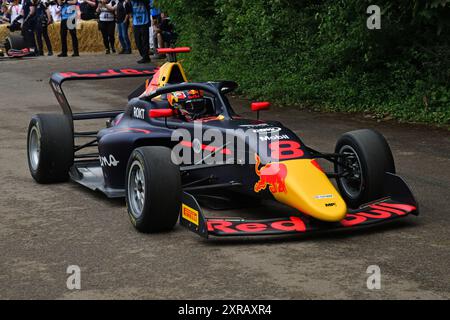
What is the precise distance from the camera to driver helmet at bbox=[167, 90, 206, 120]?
862 centimetres

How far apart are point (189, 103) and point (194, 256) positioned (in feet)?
7.72

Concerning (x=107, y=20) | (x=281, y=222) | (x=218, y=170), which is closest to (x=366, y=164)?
(x=281, y=222)

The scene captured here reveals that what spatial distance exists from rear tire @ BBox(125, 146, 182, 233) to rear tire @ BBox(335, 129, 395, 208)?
1.56 meters

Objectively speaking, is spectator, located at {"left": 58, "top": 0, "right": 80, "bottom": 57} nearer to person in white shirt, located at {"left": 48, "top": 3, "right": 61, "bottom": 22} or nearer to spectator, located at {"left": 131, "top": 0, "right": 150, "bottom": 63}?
person in white shirt, located at {"left": 48, "top": 3, "right": 61, "bottom": 22}

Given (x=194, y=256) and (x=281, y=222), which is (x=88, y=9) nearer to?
(x=281, y=222)

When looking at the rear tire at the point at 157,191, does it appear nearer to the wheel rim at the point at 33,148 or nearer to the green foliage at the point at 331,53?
the wheel rim at the point at 33,148

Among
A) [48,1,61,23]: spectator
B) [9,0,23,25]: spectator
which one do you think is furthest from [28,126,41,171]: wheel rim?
[48,1,61,23]: spectator

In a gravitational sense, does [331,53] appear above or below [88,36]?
above

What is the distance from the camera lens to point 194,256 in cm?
665

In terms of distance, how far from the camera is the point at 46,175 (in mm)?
9391
